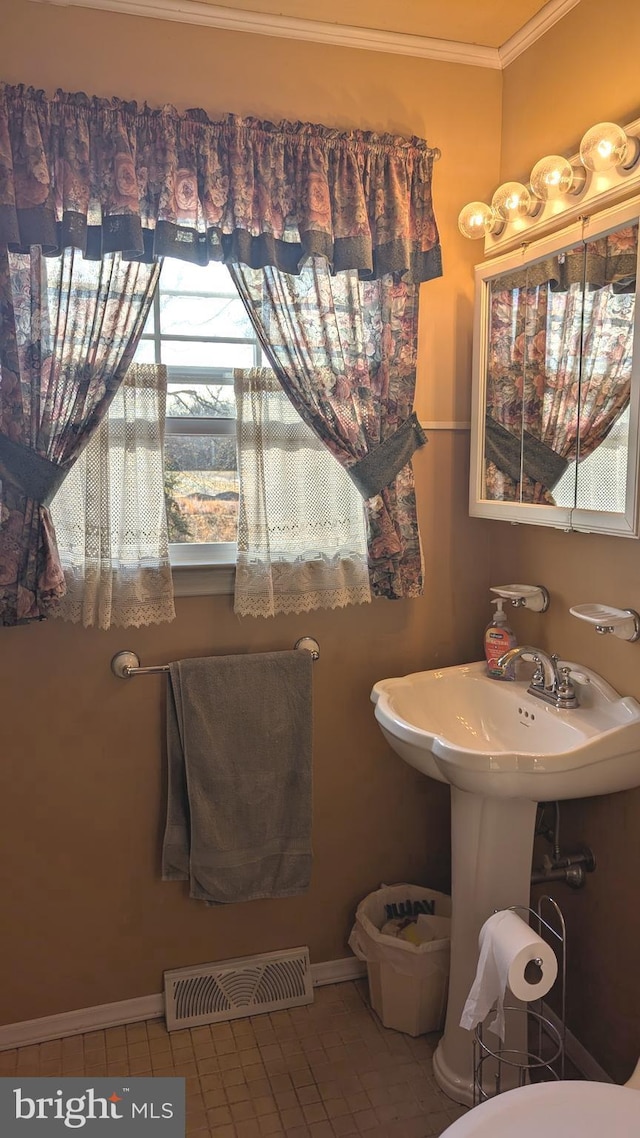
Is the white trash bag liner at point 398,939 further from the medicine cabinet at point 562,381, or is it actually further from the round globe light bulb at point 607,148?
→ the round globe light bulb at point 607,148

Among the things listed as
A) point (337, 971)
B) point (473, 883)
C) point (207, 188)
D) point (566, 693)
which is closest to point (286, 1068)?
point (337, 971)

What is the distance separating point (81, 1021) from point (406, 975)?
2.87ft

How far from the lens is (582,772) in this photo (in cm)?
178

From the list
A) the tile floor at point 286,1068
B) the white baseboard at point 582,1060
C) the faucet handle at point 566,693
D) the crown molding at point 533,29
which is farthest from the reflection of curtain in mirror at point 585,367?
the tile floor at point 286,1068

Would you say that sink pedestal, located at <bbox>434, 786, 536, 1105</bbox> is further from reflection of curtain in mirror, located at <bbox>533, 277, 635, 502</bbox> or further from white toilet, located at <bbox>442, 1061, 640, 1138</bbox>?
reflection of curtain in mirror, located at <bbox>533, 277, 635, 502</bbox>

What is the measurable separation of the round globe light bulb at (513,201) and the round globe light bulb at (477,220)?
0.11 ft

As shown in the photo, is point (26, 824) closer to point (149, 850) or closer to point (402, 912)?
point (149, 850)

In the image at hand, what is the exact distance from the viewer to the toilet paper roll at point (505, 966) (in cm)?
165

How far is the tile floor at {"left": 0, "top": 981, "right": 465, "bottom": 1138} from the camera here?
198 cm

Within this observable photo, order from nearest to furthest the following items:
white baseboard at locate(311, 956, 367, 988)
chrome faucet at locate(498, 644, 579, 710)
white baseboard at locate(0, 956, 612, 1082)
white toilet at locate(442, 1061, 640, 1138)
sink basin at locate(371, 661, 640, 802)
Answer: white toilet at locate(442, 1061, 640, 1138) < sink basin at locate(371, 661, 640, 802) < chrome faucet at locate(498, 644, 579, 710) < white baseboard at locate(0, 956, 612, 1082) < white baseboard at locate(311, 956, 367, 988)

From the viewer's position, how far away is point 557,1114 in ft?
4.38

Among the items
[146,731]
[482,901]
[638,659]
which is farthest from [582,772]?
[146,731]

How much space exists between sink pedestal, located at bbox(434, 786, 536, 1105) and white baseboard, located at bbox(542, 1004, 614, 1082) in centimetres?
23

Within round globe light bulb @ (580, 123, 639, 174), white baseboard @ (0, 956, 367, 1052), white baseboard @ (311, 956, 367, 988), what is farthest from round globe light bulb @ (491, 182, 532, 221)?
white baseboard @ (0, 956, 367, 1052)
